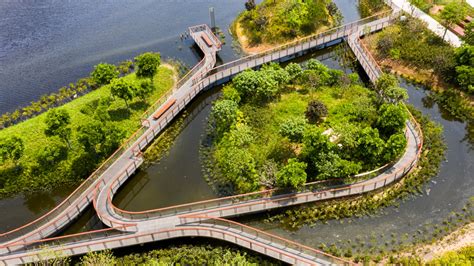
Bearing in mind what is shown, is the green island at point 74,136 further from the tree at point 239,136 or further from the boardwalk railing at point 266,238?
the boardwalk railing at point 266,238

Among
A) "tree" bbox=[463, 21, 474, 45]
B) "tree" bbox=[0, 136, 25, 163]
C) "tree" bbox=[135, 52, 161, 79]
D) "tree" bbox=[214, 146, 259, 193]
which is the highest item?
"tree" bbox=[135, 52, 161, 79]

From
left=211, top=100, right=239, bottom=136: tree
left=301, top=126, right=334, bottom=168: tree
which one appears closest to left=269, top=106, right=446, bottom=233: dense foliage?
left=301, top=126, right=334, bottom=168: tree

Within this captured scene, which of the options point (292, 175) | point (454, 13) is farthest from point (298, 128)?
point (454, 13)

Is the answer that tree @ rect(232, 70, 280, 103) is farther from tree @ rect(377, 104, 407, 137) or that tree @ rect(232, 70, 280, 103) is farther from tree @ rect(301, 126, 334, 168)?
tree @ rect(377, 104, 407, 137)

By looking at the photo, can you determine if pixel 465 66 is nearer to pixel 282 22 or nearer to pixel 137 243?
pixel 282 22

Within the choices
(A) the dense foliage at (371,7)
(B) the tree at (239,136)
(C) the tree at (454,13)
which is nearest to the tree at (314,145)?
(B) the tree at (239,136)
